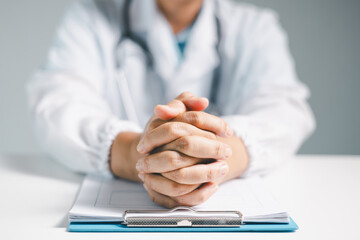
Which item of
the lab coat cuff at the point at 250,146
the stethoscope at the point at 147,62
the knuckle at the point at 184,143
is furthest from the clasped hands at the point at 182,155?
the stethoscope at the point at 147,62

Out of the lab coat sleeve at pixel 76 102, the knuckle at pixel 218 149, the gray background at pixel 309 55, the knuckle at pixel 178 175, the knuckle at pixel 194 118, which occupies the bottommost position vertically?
the knuckle at pixel 178 175

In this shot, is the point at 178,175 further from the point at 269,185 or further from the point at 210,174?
the point at 269,185

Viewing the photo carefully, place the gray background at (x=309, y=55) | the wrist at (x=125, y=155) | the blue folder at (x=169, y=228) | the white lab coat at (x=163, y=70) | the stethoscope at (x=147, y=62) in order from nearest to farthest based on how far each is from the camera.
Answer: the blue folder at (x=169, y=228), the wrist at (x=125, y=155), the white lab coat at (x=163, y=70), the stethoscope at (x=147, y=62), the gray background at (x=309, y=55)

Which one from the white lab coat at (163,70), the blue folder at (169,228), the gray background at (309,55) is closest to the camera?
the blue folder at (169,228)

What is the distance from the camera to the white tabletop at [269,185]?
1.44 ft

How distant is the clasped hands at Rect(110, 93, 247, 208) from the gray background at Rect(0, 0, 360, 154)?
1.26m

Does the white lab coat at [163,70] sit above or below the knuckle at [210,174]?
above

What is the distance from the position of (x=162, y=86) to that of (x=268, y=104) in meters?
0.25

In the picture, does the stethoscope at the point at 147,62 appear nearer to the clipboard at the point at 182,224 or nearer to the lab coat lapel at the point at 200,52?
the lab coat lapel at the point at 200,52

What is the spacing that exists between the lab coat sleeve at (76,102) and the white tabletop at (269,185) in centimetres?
4

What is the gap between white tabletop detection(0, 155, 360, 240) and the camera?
1.44 feet

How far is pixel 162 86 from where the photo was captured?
3.08 feet

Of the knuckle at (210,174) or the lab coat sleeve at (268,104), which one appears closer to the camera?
the knuckle at (210,174)

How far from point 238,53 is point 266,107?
0.65 feet
